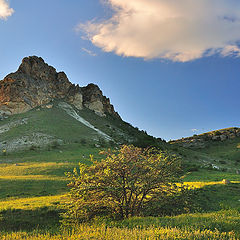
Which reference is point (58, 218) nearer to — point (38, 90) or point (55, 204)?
point (55, 204)

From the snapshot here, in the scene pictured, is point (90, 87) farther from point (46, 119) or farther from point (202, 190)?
point (202, 190)

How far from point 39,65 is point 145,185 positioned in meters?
73.2

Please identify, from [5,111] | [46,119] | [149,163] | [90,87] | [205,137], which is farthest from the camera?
[205,137]

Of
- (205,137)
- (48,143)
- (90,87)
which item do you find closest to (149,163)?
(48,143)

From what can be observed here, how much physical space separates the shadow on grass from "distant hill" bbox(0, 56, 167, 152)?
2506 cm

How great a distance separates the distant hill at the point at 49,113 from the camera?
1598 inches

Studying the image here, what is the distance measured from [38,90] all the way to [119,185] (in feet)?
209

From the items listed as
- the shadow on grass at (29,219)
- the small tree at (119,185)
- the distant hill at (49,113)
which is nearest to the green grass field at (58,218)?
the shadow on grass at (29,219)

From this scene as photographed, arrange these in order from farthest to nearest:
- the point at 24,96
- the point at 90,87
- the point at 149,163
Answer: the point at 90,87, the point at 24,96, the point at 149,163

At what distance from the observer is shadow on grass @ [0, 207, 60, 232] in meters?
10.0

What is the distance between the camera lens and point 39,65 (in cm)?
7225

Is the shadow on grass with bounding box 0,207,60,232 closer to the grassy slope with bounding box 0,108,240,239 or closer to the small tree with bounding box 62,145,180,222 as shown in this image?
the grassy slope with bounding box 0,108,240,239

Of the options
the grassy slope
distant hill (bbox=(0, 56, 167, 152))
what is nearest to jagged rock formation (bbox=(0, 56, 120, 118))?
distant hill (bbox=(0, 56, 167, 152))

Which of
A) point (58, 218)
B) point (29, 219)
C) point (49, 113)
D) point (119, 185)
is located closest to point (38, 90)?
point (49, 113)
